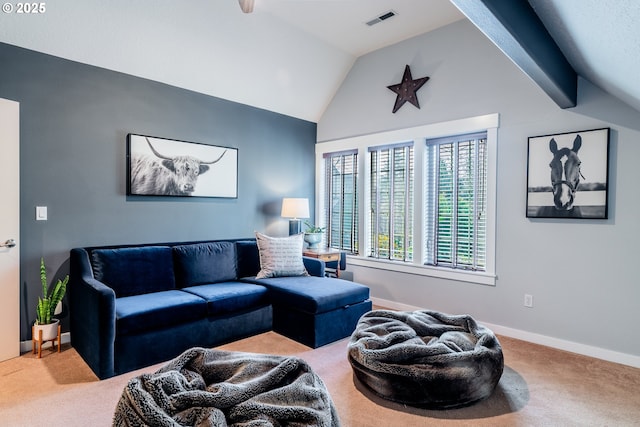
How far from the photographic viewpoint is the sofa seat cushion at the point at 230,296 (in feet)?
9.89

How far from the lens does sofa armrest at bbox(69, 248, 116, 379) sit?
94.7 inches

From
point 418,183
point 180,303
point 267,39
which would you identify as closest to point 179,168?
point 180,303

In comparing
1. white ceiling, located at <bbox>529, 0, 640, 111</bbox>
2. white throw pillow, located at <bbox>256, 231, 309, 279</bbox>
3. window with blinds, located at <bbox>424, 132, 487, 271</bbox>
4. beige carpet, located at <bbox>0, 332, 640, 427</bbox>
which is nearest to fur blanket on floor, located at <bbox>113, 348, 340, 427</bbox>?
beige carpet, located at <bbox>0, 332, 640, 427</bbox>

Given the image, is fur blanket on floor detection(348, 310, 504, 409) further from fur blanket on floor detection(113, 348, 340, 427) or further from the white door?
the white door

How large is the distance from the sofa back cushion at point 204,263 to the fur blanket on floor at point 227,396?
1.77m

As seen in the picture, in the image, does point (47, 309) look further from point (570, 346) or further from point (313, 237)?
point (570, 346)

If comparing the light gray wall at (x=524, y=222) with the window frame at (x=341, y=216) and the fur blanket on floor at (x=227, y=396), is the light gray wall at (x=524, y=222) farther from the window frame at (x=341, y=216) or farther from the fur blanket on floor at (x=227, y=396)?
the fur blanket on floor at (x=227, y=396)

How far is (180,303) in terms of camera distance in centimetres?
283

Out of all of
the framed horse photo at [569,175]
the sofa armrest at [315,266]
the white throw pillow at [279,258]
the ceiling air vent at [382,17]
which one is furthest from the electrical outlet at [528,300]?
the ceiling air vent at [382,17]

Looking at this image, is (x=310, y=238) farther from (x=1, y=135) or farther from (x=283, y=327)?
(x=1, y=135)

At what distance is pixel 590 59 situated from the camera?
7.55ft

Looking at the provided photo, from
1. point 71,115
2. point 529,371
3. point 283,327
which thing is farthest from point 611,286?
point 71,115

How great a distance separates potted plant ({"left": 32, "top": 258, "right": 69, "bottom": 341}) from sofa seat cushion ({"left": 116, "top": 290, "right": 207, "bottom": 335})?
502 millimetres

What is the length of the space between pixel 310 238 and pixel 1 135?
3.13m
